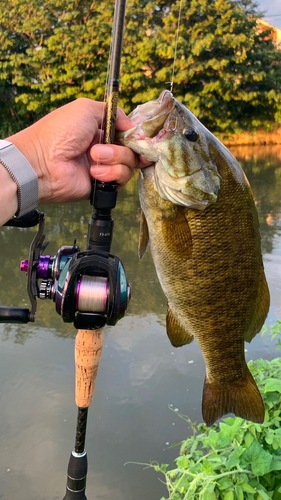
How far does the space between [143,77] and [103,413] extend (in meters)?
17.5

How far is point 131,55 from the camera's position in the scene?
18.1 meters

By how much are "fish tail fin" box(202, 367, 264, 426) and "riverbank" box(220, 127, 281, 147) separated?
19258 mm

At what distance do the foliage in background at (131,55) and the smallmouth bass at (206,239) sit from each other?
1669 cm

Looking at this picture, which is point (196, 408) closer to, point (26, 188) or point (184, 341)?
point (184, 341)

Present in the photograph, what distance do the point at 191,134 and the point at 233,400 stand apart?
0.90 metres

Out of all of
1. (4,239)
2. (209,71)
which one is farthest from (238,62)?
(4,239)

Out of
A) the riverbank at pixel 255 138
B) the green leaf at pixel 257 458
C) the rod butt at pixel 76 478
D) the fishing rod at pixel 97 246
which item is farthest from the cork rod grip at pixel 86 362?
the riverbank at pixel 255 138

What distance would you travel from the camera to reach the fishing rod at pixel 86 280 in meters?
1.13

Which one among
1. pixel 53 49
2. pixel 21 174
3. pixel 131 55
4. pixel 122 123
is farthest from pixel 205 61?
pixel 21 174

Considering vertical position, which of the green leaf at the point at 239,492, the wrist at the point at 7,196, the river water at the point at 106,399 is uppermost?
the wrist at the point at 7,196

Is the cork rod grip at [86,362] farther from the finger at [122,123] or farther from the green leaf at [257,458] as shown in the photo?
the finger at [122,123]

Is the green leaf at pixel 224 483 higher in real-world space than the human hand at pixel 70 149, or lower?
lower

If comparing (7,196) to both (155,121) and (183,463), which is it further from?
(183,463)

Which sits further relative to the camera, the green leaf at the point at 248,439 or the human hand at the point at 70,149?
the green leaf at the point at 248,439
